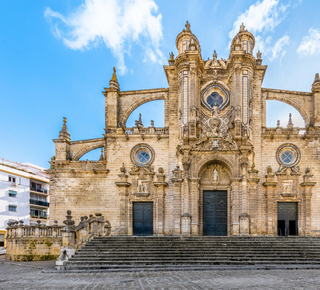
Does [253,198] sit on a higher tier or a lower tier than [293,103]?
lower

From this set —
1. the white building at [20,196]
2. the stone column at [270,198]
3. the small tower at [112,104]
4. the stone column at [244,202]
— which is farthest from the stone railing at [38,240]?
the white building at [20,196]

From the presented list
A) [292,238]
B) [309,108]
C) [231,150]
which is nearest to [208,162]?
[231,150]

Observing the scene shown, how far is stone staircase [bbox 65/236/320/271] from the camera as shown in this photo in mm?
12789

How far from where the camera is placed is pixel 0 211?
121ft

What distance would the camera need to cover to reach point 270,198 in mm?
21016

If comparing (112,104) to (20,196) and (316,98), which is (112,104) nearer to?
(316,98)

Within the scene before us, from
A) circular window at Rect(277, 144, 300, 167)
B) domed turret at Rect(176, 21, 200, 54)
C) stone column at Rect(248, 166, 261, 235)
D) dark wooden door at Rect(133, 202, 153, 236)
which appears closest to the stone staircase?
stone column at Rect(248, 166, 261, 235)

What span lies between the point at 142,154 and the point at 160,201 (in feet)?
12.6

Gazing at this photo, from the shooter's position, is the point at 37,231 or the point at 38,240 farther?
the point at 37,231

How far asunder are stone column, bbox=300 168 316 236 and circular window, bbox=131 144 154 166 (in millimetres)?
10990

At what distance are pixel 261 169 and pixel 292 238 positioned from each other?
6311 millimetres

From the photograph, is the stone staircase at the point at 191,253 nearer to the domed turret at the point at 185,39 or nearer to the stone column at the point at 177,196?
the stone column at the point at 177,196

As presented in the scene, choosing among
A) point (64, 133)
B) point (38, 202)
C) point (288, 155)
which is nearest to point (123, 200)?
point (64, 133)

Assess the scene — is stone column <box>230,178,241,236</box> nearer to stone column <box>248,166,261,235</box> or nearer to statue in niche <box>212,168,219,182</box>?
stone column <box>248,166,261,235</box>
